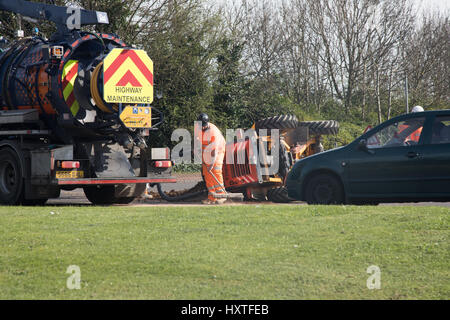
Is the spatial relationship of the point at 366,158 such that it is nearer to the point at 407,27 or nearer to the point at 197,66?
the point at 197,66

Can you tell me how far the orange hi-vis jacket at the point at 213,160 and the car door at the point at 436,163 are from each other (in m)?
4.65

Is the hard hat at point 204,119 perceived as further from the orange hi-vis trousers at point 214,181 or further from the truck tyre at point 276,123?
the truck tyre at point 276,123

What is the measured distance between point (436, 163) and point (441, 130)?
2.04 ft

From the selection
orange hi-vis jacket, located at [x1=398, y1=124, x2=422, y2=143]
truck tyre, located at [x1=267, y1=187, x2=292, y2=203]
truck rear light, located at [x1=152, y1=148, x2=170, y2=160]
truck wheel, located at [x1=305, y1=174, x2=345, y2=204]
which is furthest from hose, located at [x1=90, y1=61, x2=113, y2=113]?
orange hi-vis jacket, located at [x1=398, y1=124, x2=422, y2=143]

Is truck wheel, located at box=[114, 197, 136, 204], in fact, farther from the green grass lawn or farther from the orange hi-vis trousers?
the green grass lawn

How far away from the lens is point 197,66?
30.2 m

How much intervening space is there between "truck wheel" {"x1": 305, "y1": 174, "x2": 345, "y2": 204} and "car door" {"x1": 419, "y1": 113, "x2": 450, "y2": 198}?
1446 millimetres

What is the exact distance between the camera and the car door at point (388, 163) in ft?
37.5

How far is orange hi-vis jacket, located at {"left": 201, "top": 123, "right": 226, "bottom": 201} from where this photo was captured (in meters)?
14.5

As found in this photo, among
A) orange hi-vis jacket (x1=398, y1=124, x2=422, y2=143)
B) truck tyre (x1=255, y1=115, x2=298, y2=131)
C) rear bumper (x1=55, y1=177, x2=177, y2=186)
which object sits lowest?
rear bumper (x1=55, y1=177, x2=177, y2=186)

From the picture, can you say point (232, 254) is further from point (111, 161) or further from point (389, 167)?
point (111, 161)

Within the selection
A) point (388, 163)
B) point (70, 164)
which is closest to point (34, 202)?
point (70, 164)
